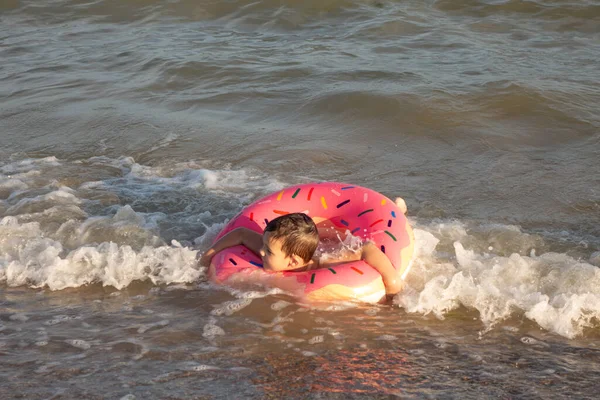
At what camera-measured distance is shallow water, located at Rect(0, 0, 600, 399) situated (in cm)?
414

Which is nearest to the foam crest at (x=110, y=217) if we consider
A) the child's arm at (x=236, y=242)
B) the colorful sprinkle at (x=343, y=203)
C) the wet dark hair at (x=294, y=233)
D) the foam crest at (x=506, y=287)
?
the child's arm at (x=236, y=242)

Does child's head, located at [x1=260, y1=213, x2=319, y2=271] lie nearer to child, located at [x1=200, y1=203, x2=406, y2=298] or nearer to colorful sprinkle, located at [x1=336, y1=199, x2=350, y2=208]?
child, located at [x1=200, y1=203, x2=406, y2=298]

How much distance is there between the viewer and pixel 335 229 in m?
5.54

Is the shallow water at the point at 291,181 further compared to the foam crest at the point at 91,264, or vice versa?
the foam crest at the point at 91,264

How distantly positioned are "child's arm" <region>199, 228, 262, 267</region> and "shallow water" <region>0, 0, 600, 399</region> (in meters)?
0.14

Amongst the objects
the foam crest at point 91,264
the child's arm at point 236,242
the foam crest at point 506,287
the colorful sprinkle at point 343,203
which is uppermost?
the colorful sprinkle at point 343,203

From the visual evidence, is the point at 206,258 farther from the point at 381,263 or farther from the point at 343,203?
the point at 381,263

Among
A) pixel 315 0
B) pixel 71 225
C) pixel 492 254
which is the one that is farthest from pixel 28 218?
pixel 315 0

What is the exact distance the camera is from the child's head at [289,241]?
15.8 feet

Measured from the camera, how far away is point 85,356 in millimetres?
4184

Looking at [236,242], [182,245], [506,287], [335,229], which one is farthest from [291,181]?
[506,287]

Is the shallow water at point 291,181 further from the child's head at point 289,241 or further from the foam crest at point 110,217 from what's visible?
the child's head at point 289,241


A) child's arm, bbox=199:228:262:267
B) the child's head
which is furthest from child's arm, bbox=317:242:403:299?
child's arm, bbox=199:228:262:267

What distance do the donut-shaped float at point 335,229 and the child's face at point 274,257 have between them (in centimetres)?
5
